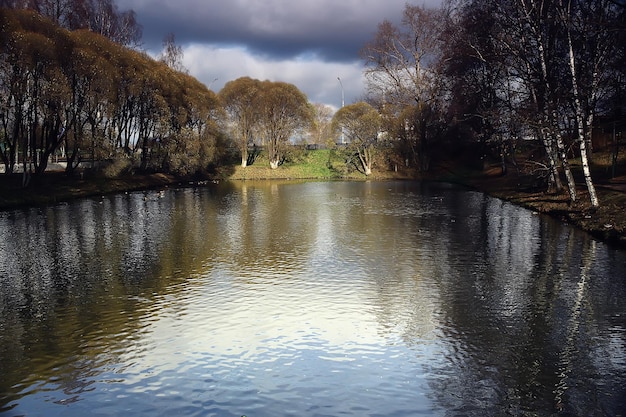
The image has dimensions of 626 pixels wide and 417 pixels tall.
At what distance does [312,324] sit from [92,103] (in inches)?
1488

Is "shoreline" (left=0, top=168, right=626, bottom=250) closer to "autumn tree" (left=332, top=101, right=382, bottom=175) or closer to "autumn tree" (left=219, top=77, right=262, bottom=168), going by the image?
"autumn tree" (left=332, top=101, right=382, bottom=175)

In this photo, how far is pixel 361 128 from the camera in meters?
62.9

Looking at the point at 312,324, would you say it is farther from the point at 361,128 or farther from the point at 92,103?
the point at 361,128

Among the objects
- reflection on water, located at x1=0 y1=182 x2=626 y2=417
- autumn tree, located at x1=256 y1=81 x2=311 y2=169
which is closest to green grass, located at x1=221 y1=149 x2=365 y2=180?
autumn tree, located at x1=256 y1=81 x2=311 y2=169

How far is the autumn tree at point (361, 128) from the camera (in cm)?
6231

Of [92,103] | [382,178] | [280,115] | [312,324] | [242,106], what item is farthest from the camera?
[280,115]

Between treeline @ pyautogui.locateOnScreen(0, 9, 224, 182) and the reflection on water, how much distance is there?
16.2 metres

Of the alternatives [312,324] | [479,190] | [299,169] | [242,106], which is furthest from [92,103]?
[312,324]

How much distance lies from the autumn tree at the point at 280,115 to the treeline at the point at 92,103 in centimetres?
617

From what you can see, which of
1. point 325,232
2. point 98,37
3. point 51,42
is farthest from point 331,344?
point 98,37

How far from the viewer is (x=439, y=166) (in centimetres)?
6488

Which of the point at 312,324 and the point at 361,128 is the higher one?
the point at 361,128

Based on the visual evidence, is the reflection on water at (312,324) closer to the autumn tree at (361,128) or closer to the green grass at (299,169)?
the autumn tree at (361,128)

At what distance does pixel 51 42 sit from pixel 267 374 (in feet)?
110
